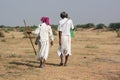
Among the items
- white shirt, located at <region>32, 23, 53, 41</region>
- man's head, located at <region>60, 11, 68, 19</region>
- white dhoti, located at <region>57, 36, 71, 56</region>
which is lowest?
white dhoti, located at <region>57, 36, 71, 56</region>

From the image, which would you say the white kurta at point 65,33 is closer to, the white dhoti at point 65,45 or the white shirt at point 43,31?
the white dhoti at point 65,45

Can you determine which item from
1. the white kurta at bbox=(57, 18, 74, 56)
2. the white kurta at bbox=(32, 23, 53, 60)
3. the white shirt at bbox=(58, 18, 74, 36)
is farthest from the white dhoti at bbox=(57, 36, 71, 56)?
the white kurta at bbox=(32, 23, 53, 60)

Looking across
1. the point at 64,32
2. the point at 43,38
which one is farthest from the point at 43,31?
the point at 64,32

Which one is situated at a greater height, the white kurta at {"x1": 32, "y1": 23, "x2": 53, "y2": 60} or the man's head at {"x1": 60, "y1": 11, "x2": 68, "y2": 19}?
the man's head at {"x1": 60, "y1": 11, "x2": 68, "y2": 19}

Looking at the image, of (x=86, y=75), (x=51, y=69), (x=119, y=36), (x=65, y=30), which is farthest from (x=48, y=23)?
(x=119, y=36)

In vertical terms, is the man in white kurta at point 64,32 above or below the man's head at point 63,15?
below

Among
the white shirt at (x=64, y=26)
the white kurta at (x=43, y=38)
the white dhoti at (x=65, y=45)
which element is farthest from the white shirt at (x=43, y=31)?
the white dhoti at (x=65, y=45)

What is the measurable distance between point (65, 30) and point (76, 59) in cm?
328

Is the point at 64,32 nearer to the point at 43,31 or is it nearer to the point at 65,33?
the point at 65,33

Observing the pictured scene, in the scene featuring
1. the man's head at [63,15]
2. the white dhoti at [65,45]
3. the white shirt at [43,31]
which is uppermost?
the man's head at [63,15]

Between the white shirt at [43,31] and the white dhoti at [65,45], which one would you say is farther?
the white dhoti at [65,45]

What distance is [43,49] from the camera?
51.2 feet

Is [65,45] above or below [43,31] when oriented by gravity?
below

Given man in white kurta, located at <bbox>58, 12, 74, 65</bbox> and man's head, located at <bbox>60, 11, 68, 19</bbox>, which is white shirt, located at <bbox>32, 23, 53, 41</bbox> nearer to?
man in white kurta, located at <bbox>58, 12, 74, 65</bbox>
